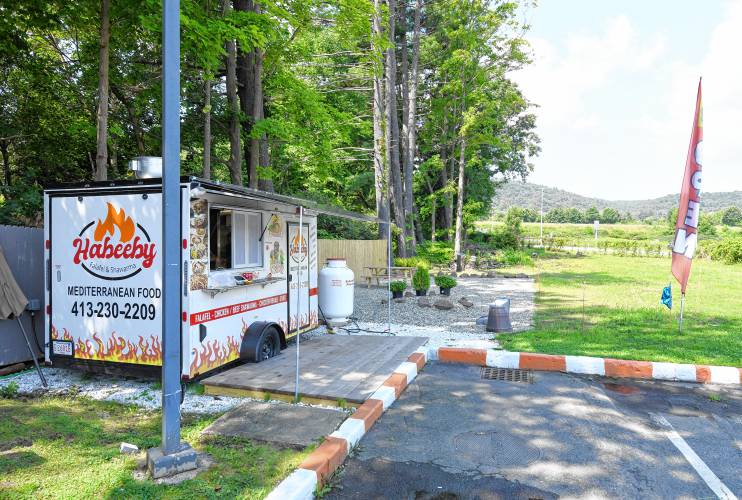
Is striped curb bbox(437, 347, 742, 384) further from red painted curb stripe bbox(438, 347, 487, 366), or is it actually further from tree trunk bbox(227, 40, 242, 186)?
tree trunk bbox(227, 40, 242, 186)

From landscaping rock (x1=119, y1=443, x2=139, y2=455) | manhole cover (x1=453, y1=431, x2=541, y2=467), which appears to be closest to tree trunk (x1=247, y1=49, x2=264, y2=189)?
landscaping rock (x1=119, y1=443, x2=139, y2=455)

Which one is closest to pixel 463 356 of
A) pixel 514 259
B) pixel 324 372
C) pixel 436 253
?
pixel 324 372

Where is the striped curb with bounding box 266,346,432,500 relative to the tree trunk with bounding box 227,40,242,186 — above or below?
below

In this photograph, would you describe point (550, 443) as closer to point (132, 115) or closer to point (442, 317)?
point (442, 317)

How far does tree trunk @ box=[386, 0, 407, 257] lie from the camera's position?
22.7 m

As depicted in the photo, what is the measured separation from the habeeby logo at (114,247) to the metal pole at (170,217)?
2139 millimetres

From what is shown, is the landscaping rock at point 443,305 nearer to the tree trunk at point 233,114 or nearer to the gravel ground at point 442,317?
the gravel ground at point 442,317

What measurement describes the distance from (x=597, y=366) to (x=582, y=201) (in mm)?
194287

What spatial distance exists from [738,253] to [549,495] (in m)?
35.0

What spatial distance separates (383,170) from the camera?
22.2 m

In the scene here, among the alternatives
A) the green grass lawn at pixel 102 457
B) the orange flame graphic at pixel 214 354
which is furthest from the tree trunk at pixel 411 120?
the green grass lawn at pixel 102 457

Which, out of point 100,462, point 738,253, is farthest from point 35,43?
point 738,253

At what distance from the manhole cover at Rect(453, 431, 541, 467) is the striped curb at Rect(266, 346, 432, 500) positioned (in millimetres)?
895

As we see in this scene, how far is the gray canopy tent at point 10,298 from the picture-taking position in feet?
19.8
